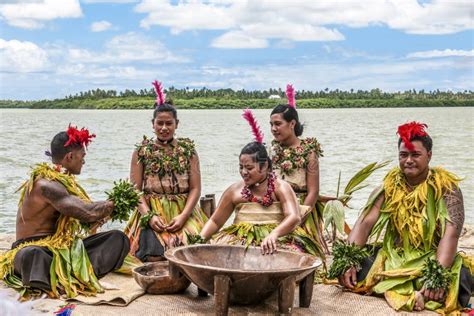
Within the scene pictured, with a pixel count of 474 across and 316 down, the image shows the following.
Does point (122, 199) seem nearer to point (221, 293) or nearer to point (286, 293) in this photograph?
point (221, 293)

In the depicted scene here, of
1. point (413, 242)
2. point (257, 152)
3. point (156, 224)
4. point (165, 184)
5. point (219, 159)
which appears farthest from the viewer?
point (219, 159)

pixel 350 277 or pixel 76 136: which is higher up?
pixel 76 136

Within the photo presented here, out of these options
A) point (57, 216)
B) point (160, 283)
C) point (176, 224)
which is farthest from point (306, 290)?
point (57, 216)

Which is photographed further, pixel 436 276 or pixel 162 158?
pixel 162 158

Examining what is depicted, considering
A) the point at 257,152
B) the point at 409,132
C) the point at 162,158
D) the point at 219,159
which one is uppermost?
the point at 409,132

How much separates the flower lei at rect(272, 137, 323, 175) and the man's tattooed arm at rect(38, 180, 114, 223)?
67.2 inches

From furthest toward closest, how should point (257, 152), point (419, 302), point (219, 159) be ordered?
point (219, 159), point (257, 152), point (419, 302)

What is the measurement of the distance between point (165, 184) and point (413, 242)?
2.15m

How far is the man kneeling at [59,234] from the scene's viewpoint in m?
5.17

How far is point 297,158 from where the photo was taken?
6293mm

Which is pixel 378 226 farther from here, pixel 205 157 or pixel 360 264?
pixel 205 157

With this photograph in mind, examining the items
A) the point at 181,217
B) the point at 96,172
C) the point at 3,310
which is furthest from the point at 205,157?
the point at 3,310

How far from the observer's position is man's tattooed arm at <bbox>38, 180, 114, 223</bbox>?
5.22m

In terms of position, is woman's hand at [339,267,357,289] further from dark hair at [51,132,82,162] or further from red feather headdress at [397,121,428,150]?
dark hair at [51,132,82,162]
